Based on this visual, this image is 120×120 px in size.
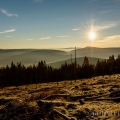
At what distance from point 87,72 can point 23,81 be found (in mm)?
28248

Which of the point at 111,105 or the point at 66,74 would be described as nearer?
the point at 111,105

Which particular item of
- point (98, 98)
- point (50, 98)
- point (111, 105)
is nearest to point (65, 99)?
point (50, 98)

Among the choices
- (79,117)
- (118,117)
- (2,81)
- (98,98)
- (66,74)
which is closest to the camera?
(118,117)

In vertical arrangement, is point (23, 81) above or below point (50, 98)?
below

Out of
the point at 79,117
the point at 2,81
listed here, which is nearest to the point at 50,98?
the point at 79,117

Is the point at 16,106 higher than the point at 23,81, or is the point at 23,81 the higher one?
the point at 16,106

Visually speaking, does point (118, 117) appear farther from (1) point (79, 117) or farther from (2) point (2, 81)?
(2) point (2, 81)

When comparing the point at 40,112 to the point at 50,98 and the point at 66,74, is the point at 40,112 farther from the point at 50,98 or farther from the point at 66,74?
the point at 66,74

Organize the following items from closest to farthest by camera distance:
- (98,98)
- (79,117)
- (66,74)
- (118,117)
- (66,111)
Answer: (118,117)
(79,117)
(66,111)
(98,98)
(66,74)

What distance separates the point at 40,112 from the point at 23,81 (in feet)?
221

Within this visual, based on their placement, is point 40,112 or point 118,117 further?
point 40,112

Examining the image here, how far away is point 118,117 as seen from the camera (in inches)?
376

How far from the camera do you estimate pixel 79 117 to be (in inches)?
412

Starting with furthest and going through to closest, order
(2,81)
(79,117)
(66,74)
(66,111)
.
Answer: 1. (66,74)
2. (2,81)
3. (66,111)
4. (79,117)
